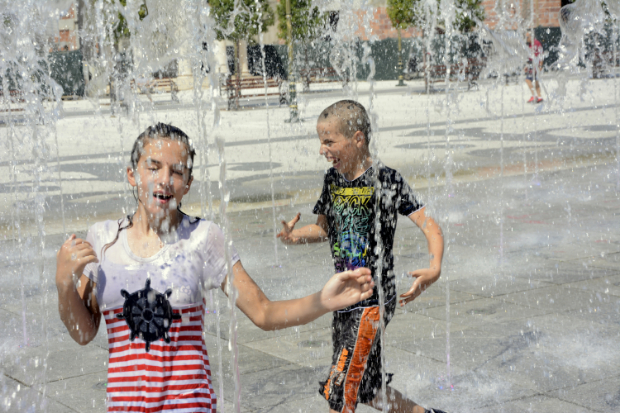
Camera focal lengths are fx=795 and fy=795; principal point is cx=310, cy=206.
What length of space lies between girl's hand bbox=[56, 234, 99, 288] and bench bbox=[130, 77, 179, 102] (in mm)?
27867

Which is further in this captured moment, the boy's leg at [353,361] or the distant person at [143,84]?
the distant person at [143,84]

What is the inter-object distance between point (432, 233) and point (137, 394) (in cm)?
143

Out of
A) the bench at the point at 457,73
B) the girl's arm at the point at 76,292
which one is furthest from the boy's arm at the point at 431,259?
the bench at the point at 457,73

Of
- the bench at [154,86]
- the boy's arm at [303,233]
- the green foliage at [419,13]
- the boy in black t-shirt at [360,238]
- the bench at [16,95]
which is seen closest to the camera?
the boy in black t-shirt at [360,238]

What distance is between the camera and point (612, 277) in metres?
5.57

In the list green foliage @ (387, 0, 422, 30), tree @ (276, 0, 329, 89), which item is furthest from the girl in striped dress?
tree @ (276, 0, 329, 89)

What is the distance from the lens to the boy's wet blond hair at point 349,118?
10.2 ft

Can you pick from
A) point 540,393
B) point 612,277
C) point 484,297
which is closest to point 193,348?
point 540,393

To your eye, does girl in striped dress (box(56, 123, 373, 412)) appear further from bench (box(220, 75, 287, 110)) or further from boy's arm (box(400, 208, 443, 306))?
bench (box(220, 75, 287, 110))

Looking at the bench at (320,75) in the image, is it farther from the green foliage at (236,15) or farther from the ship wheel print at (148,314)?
the ship wheel print at (148,314)

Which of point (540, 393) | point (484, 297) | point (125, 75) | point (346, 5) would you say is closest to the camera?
point (540, 393)

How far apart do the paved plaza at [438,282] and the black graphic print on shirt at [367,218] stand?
597 mm

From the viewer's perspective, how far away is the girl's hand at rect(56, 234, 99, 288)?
1.97 meters

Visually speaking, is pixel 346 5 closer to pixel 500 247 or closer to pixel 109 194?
pixel 109 194
